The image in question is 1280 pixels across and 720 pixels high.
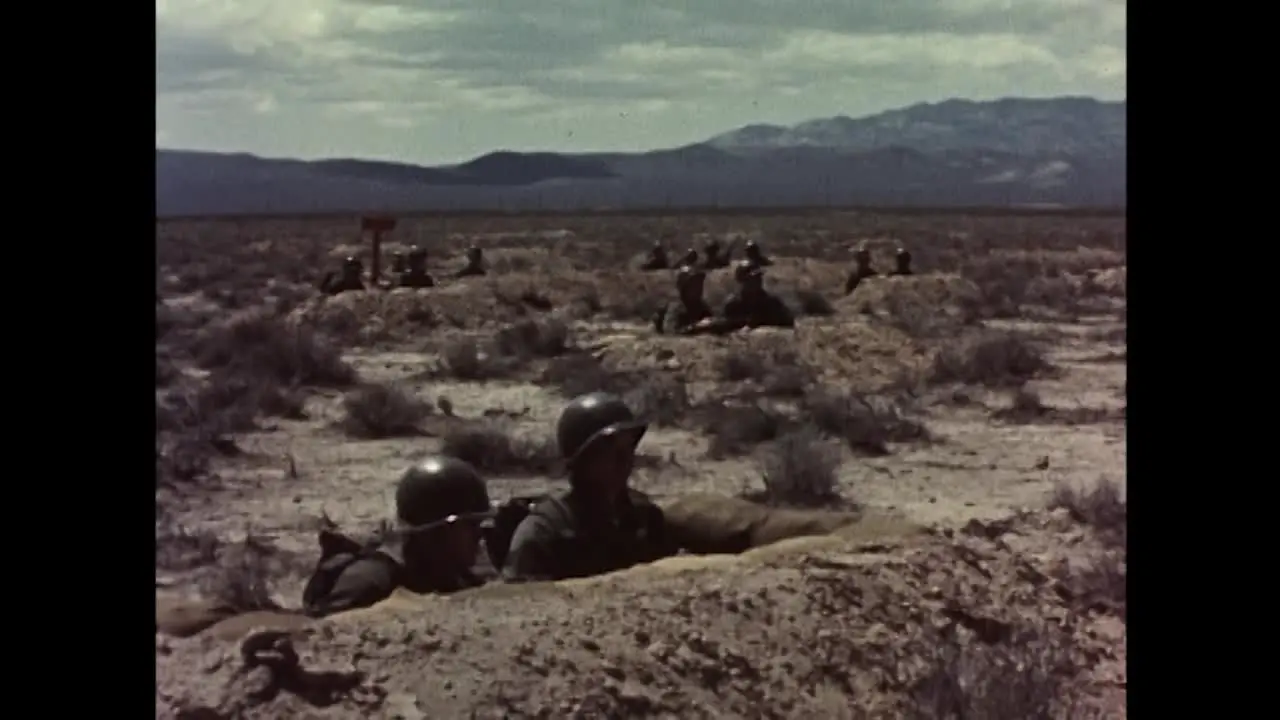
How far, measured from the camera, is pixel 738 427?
1580 centimetres

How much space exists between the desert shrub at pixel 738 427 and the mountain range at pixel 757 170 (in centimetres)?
303

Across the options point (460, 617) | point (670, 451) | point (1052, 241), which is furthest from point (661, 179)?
point (1052, 241)

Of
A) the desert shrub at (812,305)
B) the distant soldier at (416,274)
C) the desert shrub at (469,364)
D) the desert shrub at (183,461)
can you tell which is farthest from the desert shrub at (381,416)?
the desert shrub at (812,305)

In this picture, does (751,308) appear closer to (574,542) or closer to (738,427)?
(738,427)

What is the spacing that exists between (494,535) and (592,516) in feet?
2.08

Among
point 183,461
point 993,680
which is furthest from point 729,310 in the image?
point 993,680

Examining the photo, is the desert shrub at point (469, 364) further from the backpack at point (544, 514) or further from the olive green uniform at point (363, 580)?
the olive green uniform at point (363, 580)

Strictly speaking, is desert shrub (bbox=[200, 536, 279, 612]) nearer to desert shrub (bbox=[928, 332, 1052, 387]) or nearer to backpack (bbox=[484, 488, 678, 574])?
backpack (bbox=[484, 488, 678, 574])

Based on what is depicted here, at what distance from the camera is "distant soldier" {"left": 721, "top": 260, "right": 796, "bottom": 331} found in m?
22.1

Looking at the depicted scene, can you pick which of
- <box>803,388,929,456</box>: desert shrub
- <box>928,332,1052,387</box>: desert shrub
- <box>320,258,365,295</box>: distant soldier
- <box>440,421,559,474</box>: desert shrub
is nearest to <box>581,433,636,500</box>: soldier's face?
<box>440,421,559,474</box>: desert shrub

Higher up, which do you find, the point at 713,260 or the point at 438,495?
the point at 713,260

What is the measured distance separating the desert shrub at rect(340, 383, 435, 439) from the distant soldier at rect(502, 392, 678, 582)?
5.96 m

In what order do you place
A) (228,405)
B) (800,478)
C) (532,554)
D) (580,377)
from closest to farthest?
(532,554) → (800,478) → (228,405) → (580,377)

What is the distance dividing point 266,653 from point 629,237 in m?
37.2
